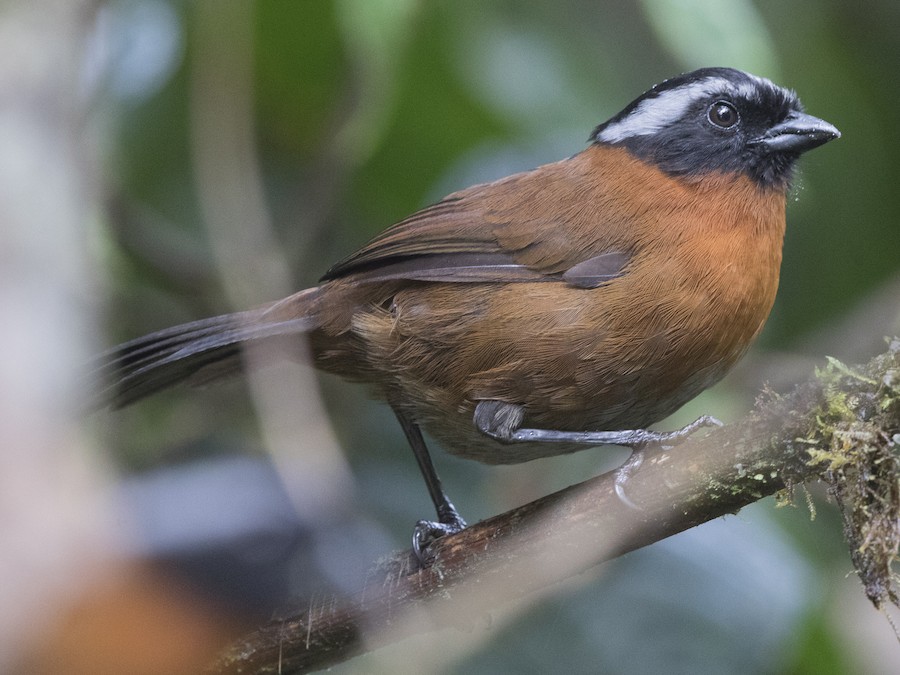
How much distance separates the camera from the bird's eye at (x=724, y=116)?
10.7 ft

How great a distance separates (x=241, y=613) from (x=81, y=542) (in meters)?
0.47

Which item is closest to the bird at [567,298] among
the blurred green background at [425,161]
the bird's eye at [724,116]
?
the bird's eye at [724,116]

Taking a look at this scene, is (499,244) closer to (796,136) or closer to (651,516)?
(796,136)

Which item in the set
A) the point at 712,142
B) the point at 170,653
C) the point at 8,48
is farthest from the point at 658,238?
the point at 8,48

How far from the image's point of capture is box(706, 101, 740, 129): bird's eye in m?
3.28

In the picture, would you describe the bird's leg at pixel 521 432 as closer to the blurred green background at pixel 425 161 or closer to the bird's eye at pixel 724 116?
the blurred green background at pixel 425 161

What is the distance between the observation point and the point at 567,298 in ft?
9.52

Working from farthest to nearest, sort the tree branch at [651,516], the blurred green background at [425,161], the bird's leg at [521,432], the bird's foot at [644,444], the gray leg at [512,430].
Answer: the blurred green background at [425,161], the gray leg at [512,430], the bird's leg at [521,432], the bird's foot at [644,444], the tree branch at [651,516]

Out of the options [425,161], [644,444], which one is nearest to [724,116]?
[644,444]

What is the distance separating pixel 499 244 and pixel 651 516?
1.16 m

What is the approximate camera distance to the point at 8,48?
305 centimetres

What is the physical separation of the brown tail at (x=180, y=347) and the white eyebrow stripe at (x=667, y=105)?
3.81 feet

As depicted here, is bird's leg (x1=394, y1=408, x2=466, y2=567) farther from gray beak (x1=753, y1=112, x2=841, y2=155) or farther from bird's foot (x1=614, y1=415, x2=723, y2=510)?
gray beak (x1=753, y1=112, x2=841, y2=155)

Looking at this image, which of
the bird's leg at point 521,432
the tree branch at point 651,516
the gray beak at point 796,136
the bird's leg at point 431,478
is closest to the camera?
the tree branch at point 651,516
